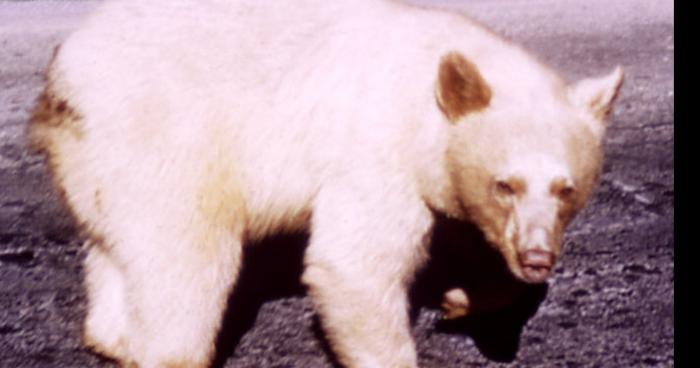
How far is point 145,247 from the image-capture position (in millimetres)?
3299

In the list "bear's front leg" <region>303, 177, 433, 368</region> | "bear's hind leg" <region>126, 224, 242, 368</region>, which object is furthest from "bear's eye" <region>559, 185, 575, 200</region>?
"bear's hind leg" <region>126, 224, 242, 368</region>

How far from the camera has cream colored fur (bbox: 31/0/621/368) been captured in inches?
126

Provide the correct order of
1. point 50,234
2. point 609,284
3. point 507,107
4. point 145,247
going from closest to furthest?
point 507,107
point 145,247
point 609,284
point 50,234

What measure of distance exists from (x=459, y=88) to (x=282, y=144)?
724 mm

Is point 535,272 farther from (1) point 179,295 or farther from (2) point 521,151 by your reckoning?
Answer: (1) point 179,295

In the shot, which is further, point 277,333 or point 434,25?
point 277,333

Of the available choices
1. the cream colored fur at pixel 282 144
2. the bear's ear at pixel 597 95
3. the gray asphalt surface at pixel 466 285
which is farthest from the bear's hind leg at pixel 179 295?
the bear's ear at pixel 597 95

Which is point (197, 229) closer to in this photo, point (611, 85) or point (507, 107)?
point (507, 107)

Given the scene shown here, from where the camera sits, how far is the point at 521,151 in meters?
2.97

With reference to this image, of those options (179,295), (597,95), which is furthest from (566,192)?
(179,295)

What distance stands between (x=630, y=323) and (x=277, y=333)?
157 centimetres

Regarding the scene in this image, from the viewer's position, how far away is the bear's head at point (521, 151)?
2.96 metres
